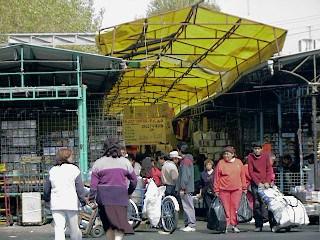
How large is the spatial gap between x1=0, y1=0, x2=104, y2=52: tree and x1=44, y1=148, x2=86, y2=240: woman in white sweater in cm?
2376

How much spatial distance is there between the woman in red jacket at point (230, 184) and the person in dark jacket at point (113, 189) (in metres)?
4.59

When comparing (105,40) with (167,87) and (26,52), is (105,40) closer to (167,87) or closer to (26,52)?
(26,52)

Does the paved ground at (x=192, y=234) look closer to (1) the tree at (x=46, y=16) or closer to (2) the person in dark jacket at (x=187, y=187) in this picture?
(2) the person in dark jacket at (x=187, y=187)

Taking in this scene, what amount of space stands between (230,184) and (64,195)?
4.93m

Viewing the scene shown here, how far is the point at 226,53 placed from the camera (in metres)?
17.7

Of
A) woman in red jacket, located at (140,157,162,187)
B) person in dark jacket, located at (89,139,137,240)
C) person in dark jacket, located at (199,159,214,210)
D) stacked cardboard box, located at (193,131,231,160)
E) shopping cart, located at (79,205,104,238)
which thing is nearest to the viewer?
person in dark jacket, located at (89,139,137,240)

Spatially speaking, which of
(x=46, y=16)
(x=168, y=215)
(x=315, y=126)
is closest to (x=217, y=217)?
(x=168, y=215)

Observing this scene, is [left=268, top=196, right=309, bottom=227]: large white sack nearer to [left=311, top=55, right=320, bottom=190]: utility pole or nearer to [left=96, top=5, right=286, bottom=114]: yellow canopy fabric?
[left=311, top=55, right=320, bottom=190]: utility pole

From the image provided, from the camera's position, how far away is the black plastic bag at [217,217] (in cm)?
1500

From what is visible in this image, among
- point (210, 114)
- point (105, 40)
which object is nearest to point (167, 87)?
point (210, 114)

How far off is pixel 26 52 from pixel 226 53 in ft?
15.2

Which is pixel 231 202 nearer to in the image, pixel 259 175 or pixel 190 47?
pixel 259 175

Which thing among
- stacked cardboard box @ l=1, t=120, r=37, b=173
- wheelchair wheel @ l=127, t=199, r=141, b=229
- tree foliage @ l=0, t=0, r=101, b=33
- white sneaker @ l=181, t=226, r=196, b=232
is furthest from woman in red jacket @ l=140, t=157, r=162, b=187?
→ tree foliage @ l=0, t=0, r=101, b=33

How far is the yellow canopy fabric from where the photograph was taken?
15.0 meters
